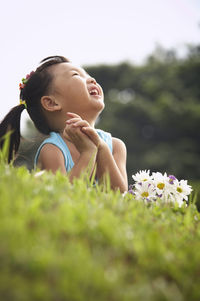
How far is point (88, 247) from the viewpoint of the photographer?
49.6 inches

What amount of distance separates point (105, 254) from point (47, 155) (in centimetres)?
211

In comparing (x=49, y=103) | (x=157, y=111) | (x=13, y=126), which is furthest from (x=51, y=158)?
(x=157, y=111)

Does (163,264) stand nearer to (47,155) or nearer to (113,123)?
(47,155)

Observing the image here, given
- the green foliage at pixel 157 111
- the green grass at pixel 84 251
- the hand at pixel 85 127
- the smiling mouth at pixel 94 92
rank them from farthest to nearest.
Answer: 1. the green foliage at pixel 157 111
2. the smiling mouth at pixel 94 92
3. the hand at pixel 85 127
4. the green grass at pixel 84 251

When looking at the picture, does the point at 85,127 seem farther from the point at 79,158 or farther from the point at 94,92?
the point at 94,92

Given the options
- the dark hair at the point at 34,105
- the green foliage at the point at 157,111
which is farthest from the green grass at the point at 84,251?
the green foliage at the point at 157,111

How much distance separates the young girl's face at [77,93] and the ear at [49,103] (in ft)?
0.16

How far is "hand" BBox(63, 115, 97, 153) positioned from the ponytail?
86 cm

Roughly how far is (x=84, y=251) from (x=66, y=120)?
253 cm

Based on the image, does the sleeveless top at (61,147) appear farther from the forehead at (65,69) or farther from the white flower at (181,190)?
the white flower at (181,190)

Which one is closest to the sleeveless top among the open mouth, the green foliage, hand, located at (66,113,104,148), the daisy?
hand, located at (66,113,104,148)

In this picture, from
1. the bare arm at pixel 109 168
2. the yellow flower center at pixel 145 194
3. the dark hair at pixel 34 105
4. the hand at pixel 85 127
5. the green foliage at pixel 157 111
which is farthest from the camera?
the green foliage at pixel 157 111

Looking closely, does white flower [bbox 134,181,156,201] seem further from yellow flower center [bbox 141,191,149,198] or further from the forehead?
the forehead

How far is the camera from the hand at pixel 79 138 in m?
3.06
